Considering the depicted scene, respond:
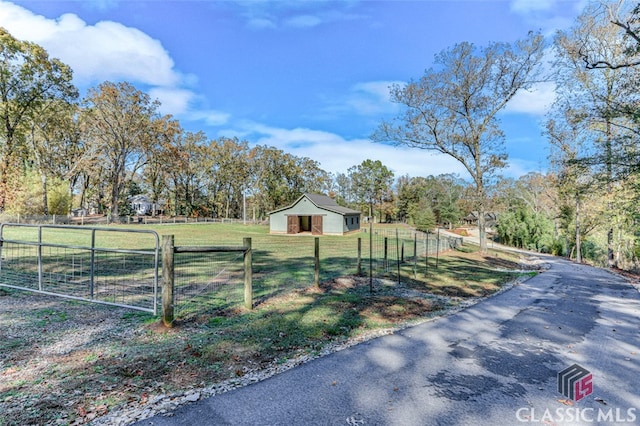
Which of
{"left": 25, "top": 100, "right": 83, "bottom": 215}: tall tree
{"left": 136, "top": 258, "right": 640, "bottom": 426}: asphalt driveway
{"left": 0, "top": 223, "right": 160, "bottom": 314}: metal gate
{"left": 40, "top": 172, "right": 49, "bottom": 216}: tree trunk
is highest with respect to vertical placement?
{"left": 25, "top": 100, "right": 83, "bottom": 215}: tall tree

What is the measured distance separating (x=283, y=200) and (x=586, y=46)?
40.1m

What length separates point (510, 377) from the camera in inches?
127

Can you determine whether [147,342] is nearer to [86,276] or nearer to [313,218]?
[86,276]

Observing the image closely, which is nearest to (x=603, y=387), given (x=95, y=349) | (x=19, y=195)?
(x=95, y=349)

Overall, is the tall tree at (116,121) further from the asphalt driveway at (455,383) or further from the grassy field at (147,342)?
the asphalt driveway at (455,383)

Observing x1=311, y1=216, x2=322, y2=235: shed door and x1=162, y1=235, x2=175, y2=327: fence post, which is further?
x1=311, y1=216, x2=322, y2=235: shed door

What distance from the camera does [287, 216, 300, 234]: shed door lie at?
1171 inches

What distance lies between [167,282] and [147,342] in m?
0.78

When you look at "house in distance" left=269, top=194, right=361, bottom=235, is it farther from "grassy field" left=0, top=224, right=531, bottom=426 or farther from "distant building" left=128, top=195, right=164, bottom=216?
"distant building" left=128, top=195, right=164, bottom=216

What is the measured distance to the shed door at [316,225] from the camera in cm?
2933

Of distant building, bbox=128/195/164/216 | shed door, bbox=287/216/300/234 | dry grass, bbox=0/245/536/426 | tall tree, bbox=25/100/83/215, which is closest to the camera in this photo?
dry grass, bbox=0/245/536/426

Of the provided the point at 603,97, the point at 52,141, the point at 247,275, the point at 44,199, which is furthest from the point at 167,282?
the point at 52,141

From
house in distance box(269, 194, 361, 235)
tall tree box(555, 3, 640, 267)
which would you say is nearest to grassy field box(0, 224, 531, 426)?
tall tree box(555, 3, 640, 267)

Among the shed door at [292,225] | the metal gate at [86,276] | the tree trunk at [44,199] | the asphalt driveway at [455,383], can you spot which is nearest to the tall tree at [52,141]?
the tree trunk at [44,199]
